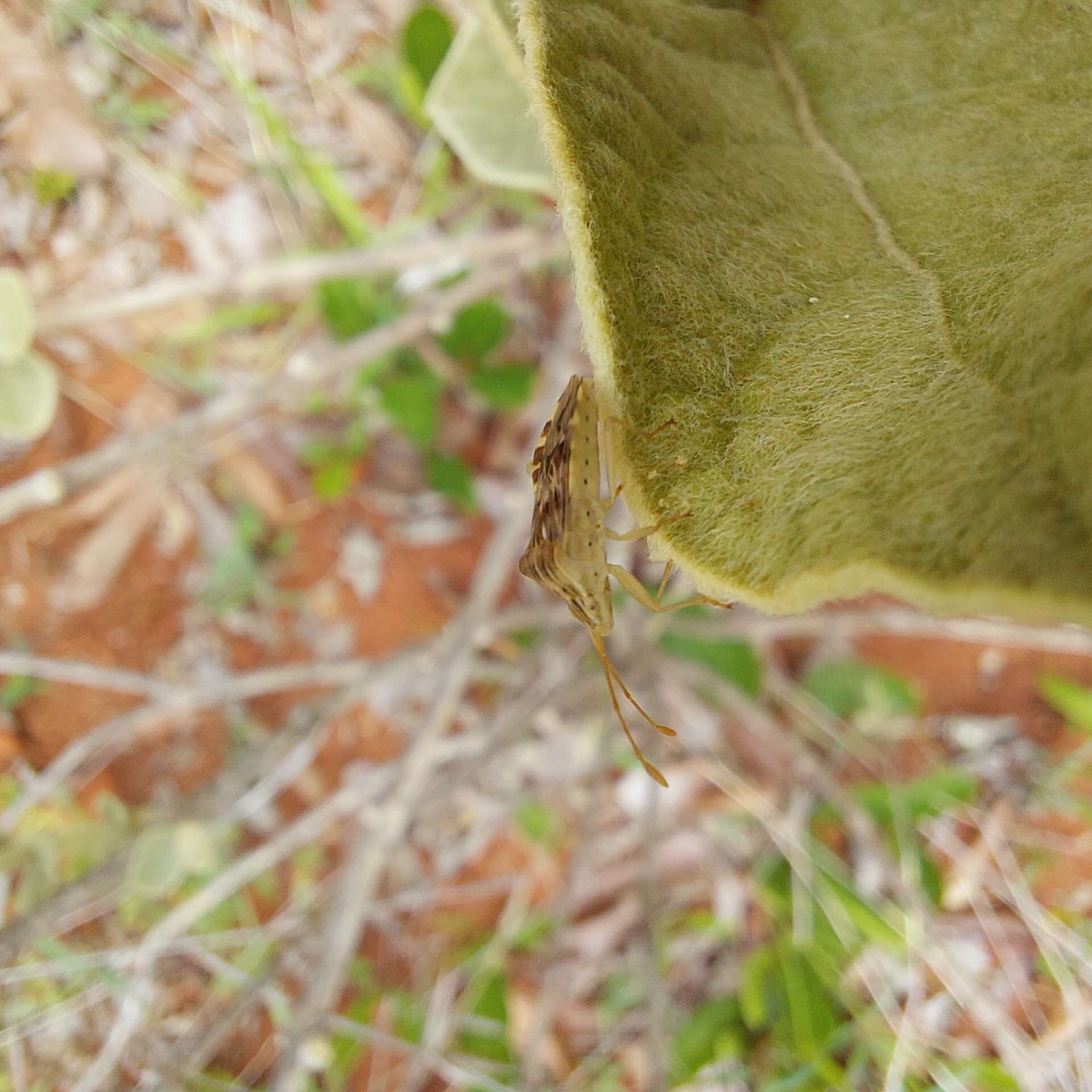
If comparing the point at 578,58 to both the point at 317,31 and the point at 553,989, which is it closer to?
the point at 553,989

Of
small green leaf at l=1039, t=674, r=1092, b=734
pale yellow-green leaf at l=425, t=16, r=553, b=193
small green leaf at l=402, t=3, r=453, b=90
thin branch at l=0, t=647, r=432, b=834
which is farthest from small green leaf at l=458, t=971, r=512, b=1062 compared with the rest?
small green leaf at l=402, t=3, r=453, b=90

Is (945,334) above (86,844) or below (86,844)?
above

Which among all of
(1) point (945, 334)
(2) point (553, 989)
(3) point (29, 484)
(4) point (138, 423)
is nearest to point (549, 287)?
(4) point (138, 423)

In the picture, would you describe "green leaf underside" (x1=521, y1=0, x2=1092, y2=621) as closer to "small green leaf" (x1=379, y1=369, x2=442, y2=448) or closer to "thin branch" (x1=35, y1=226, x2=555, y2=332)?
"thin branch" (x1=35, y1=226, x2=555, y2=332)

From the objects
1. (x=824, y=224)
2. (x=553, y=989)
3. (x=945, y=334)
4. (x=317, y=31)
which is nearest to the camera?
(x=945, y=334)

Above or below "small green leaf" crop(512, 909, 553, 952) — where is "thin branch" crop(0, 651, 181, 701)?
above

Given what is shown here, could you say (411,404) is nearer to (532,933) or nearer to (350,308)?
(350,308)
